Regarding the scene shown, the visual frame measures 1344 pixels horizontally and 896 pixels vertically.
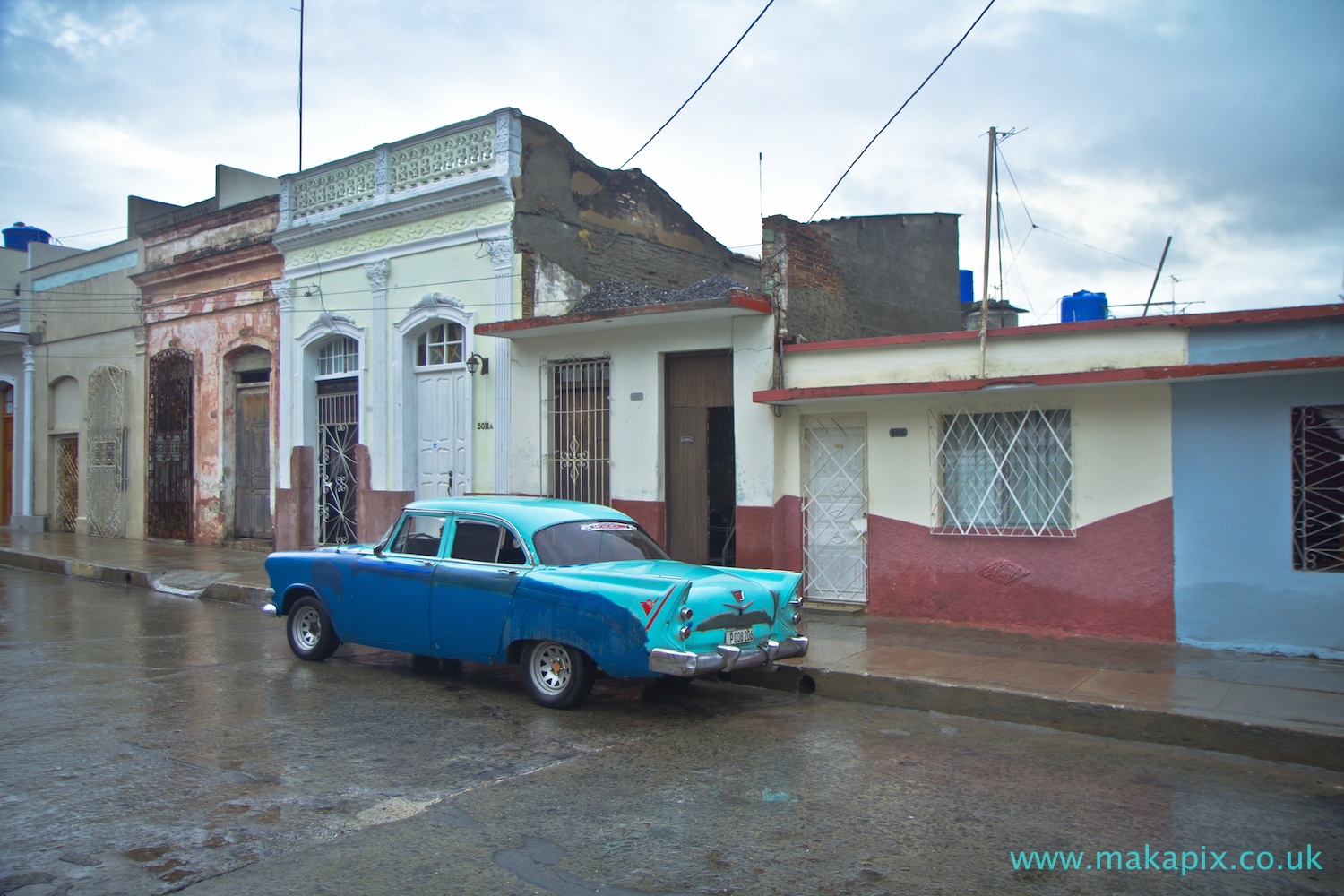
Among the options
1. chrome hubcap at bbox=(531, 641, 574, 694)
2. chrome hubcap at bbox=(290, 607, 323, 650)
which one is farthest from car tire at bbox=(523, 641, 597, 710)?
chrome hubcap at bbox=(290, 607, 323, 650)

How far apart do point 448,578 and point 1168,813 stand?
4940mm

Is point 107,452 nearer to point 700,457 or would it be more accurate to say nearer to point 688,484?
point 688,484

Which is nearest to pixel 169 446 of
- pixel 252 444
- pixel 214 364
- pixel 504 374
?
pixel 214 364

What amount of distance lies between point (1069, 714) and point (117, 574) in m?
14.0

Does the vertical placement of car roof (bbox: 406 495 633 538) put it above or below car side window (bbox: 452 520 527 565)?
above

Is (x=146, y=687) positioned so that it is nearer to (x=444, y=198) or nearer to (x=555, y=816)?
(x=555, y=816)

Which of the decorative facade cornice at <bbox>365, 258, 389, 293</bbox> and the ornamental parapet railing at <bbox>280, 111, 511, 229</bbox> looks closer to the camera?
the ornamental parapet railing at <bbox>280, 111, 511, 229</bbox>

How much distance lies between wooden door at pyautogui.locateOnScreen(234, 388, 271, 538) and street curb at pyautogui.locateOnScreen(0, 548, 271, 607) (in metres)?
2.74

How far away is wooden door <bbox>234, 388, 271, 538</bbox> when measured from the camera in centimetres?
1755

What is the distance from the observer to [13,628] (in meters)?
10.1

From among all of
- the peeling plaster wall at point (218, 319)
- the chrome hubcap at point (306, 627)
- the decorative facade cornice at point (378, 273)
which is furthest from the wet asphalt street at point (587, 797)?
the peeling plaster wall at point (218, 319)

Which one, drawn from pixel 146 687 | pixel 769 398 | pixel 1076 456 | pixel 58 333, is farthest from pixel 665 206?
pixel 58 333

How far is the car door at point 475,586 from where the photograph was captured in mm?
7066

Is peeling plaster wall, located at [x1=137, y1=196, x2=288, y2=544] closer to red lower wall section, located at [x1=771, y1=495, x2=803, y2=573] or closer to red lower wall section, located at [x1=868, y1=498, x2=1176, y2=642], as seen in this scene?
red lower wall section, located at [x1=771, y1=495, x2=803, y2=573]
